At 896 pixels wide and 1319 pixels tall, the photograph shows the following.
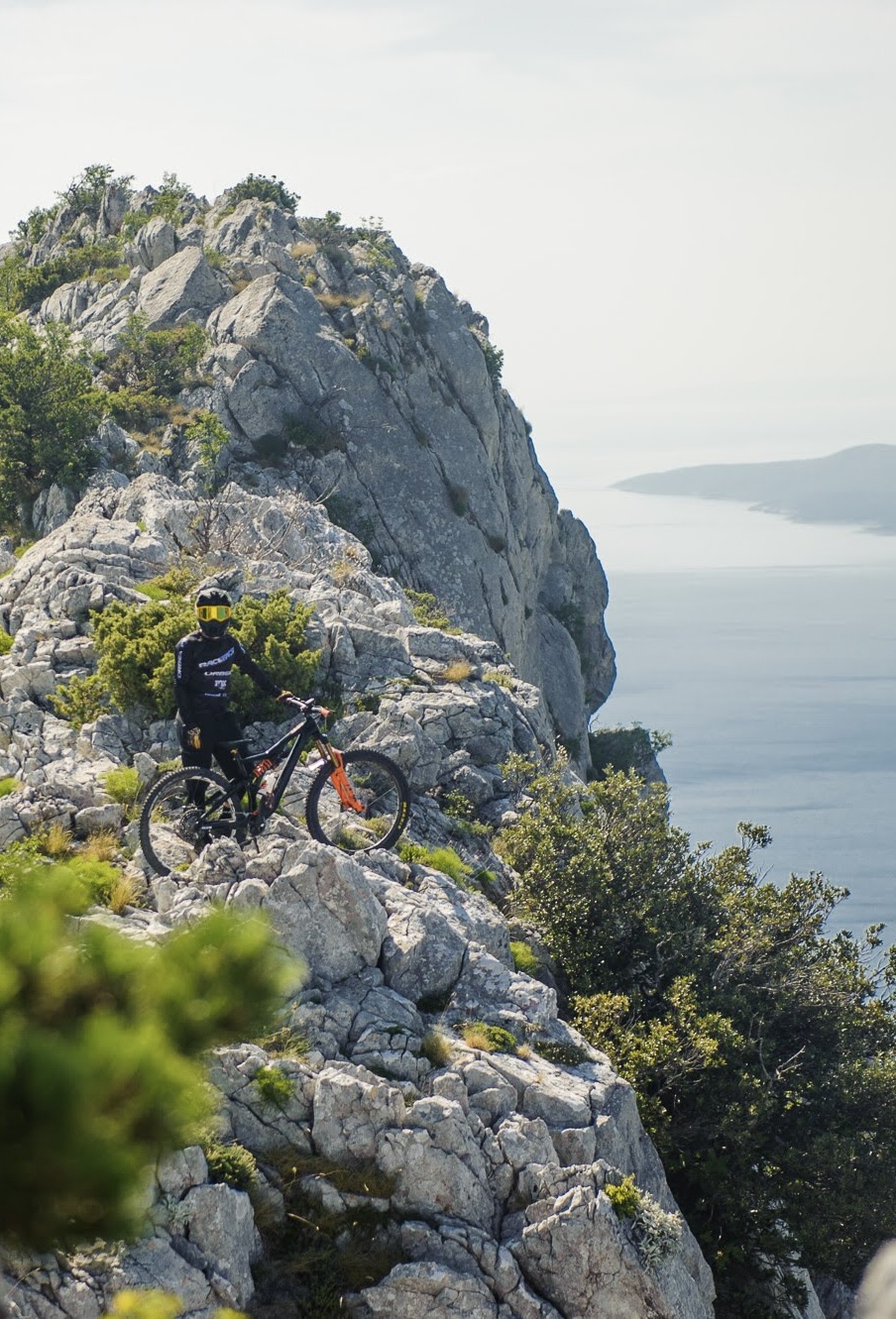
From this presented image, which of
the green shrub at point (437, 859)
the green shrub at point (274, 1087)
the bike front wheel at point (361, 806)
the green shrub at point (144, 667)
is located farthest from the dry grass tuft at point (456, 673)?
the green shrub at point (274, 1087)

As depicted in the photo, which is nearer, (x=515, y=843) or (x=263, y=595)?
(x=515, y=843)

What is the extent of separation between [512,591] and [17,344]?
75.2 ft

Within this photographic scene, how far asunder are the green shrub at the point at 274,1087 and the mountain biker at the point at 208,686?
13.2 ft

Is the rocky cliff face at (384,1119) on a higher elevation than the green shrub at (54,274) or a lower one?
lower

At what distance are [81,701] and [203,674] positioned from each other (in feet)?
18.0

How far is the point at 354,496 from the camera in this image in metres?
45.7

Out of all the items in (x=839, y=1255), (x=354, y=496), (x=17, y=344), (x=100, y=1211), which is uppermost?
(x=17, y=344)

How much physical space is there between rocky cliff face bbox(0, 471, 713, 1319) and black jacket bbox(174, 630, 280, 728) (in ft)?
6.11

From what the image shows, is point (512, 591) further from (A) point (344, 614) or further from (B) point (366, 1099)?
(B) point (366, 1099)

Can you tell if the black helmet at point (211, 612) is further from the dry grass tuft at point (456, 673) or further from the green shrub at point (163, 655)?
the dry grass tuft at point (456, 673)

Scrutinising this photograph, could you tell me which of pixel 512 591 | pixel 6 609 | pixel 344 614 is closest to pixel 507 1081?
pixel 344 614

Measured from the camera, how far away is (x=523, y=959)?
17781 mm

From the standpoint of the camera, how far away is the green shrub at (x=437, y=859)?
57.5ft

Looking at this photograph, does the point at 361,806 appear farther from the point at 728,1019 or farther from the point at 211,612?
the point at 728,1019
